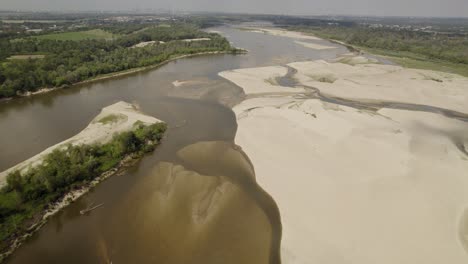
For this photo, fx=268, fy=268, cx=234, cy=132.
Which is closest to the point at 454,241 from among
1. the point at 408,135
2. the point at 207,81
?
the point at 408,135

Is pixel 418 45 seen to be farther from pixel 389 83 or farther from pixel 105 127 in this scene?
pixel 105 127

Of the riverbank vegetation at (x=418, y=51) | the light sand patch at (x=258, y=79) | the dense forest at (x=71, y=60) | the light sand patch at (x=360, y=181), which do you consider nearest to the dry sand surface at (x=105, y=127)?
the light sand patch at (x=360, y=181)

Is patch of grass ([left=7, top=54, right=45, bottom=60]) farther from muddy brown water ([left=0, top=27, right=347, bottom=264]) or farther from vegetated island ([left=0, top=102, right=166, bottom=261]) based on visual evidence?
vegetated island ([left=0, top=102, right=166, bottom=261])

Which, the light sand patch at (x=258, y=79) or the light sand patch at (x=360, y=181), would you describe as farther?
the light sand patch at (x=258, y=79)

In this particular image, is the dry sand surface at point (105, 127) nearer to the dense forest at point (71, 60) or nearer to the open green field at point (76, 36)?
the dense forest at point (71, 60)

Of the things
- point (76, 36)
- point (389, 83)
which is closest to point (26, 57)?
point (76, 36)

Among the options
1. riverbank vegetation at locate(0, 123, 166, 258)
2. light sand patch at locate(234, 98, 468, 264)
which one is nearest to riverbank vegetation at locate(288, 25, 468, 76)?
light sand patch at locate(234, 98, 468, 264)
